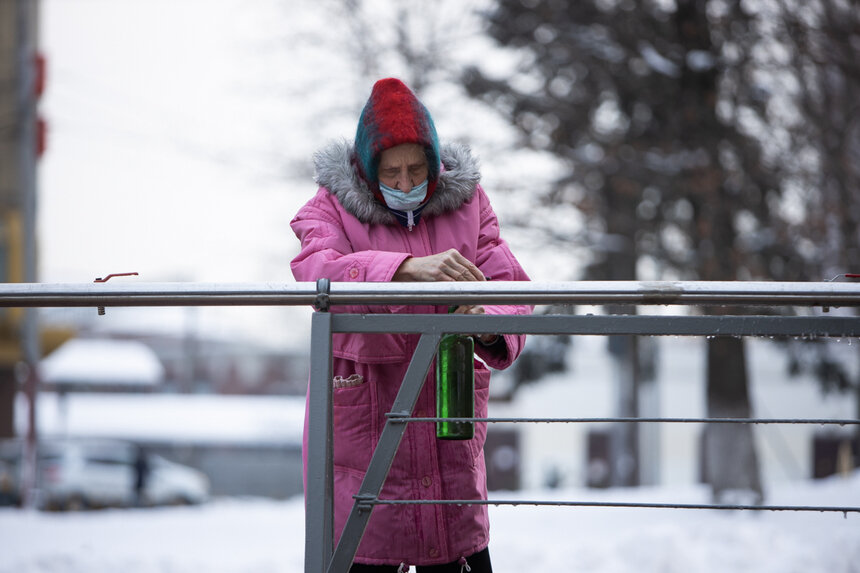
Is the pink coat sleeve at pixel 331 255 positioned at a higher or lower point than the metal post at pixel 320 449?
higher

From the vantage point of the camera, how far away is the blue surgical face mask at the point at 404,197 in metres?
2.35

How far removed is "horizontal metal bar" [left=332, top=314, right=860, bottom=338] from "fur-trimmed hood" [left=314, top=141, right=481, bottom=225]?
39 centimetres

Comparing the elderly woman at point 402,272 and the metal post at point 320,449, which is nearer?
the metal post at point 320,449

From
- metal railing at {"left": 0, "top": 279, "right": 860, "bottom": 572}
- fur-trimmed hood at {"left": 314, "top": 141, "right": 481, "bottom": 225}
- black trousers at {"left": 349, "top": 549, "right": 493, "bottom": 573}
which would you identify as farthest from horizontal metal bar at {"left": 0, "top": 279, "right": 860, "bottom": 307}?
black trousers at {"left": 349, "top": 549, "right": 493, "bottom": 573}

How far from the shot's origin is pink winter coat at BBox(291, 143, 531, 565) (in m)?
2.23

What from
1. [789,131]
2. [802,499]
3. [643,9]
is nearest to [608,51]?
[643,9]

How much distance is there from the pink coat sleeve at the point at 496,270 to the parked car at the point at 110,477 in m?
16.9

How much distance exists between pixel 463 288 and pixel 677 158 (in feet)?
25.2

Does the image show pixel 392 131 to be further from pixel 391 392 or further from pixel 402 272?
pixel 391 392

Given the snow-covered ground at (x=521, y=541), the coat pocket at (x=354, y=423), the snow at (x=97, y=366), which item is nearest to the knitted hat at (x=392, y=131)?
the coat pocket at (x=354, y=423)

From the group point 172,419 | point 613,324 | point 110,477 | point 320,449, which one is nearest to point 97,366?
point 172,419

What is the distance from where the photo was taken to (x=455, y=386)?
2.28m

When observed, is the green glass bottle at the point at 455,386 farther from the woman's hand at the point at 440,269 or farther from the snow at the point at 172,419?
the snow at the point at 172,419

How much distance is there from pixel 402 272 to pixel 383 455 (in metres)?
0.41
